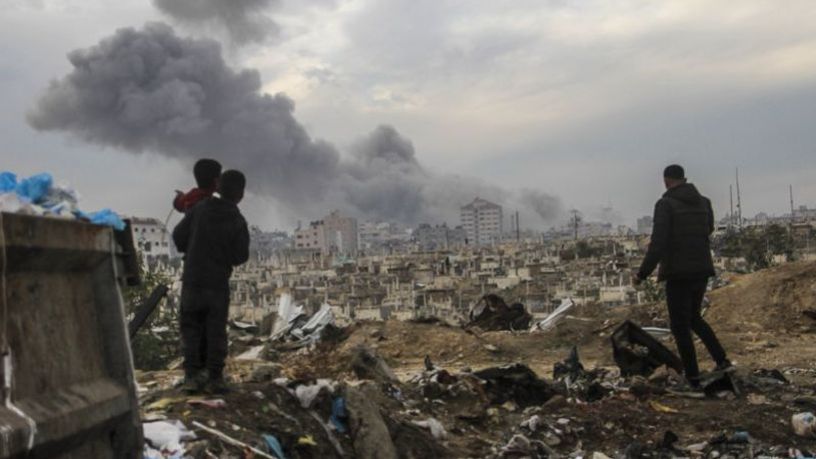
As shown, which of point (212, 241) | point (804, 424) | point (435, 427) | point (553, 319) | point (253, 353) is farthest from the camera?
point (553, 319)

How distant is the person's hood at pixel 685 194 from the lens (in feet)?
21.8

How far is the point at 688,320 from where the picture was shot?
653 centimetres

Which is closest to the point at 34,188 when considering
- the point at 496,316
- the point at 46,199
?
the point at 46,199

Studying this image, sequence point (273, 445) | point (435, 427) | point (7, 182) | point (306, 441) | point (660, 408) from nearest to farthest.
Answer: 1. point (7, 182)
2. point (273, 445)
3. point (306, 441)
4. point (435, 427)
5. point (660, 408)

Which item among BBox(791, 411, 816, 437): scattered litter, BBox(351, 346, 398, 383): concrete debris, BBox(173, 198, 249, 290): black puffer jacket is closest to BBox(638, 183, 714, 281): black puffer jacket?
BBox(791, 411, 816, 437): scattered litter

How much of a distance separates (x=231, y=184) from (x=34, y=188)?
278 centimetres

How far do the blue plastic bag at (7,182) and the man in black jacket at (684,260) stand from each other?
4.97 meters

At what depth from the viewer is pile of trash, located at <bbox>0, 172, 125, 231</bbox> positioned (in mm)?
2184

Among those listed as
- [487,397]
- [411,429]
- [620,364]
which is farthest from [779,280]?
[411,429]

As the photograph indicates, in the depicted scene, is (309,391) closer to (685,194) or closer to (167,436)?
(167,436)

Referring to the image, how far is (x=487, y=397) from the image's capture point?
637cm

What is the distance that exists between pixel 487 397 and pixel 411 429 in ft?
4.85

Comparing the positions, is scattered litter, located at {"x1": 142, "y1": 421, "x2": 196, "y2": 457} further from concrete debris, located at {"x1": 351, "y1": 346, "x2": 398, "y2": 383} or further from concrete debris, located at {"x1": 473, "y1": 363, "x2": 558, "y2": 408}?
concrete debris, located at {"x1": 351, "y1": 346, "x2": 398, "y2": 383}

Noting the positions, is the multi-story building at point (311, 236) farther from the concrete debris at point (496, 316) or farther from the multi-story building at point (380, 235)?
the concrete debris at point (496, 316)
